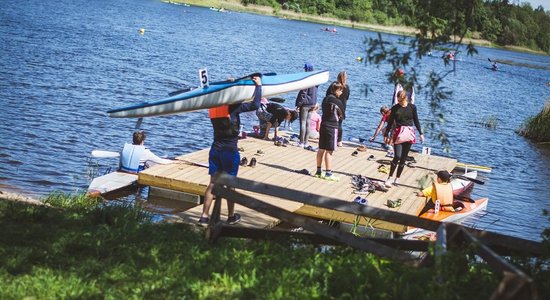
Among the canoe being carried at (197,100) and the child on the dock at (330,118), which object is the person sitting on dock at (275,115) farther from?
the canoe being carried at (197,100)

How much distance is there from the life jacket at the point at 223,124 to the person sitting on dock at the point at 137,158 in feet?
14.4

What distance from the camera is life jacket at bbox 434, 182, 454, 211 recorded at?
12.7 meters

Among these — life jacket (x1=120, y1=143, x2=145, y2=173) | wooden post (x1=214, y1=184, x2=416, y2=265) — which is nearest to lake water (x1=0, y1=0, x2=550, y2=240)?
life jacket (x1=120, y1=143, x2=145, y2=173)

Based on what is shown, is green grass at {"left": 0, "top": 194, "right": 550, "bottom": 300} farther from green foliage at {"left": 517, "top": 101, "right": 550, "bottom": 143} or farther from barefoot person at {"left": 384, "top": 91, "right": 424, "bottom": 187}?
green foliage at {"left": 517, "top": 101, "right": 550, "bottom": 143}

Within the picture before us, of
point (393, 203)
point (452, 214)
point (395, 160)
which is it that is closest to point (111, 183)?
point (393, 203)

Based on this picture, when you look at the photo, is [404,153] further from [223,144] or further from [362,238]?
[362,238]

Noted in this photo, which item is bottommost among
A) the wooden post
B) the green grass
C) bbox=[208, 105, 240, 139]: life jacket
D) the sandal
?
the sandal

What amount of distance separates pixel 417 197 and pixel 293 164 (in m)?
2.95

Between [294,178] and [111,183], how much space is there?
3428mm

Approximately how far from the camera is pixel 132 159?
14195mm

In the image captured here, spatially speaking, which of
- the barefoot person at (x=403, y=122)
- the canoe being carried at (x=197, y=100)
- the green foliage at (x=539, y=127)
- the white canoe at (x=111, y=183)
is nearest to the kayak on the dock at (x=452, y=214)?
the barefoot person at (x=403, y=122)

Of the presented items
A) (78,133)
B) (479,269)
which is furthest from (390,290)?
(78,133)

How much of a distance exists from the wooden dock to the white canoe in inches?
17.4

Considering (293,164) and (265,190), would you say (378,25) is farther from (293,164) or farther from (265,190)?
(265,190)
